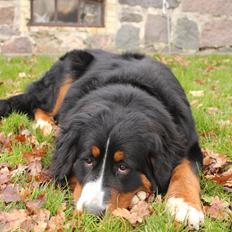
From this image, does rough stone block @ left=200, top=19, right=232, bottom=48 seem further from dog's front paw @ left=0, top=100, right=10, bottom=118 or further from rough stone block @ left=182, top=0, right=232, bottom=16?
dog's front paw @ left=0, top=100, right=10, bottom=118

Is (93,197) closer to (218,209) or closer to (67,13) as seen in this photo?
(218,209)

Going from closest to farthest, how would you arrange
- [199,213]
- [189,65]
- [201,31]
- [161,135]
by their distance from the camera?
[199,213] → [161,135] → [189,65] → [201,31]

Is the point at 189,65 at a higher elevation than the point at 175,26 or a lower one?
lower

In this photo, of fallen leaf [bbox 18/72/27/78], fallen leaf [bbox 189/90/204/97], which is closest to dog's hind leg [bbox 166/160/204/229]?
fallen leaf [bbox 189/90/204/97]

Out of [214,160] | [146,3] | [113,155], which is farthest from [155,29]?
[113,155]

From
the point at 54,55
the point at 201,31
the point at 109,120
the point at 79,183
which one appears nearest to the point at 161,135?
the point at 109,120

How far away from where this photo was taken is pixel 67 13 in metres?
9.36

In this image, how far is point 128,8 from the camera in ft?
30.6

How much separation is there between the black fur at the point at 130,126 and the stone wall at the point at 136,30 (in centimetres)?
518

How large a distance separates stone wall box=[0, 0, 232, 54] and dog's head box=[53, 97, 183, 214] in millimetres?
6173

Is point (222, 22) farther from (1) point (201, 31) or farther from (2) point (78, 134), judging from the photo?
(2) point (78, 134)

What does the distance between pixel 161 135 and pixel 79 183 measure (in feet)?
2.15

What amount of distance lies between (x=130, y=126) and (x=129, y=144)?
14 centimetres

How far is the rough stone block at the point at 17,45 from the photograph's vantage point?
913 cm
